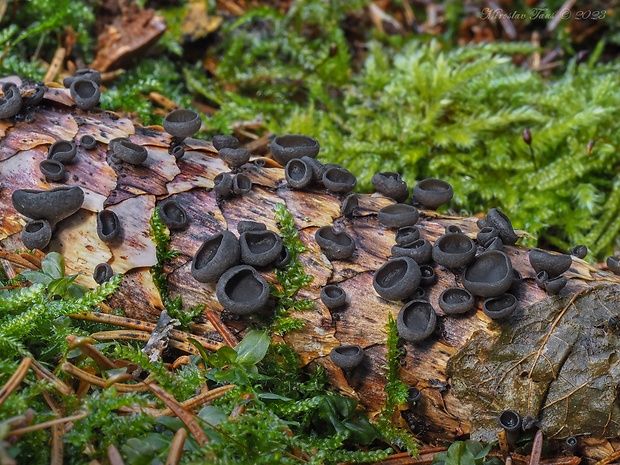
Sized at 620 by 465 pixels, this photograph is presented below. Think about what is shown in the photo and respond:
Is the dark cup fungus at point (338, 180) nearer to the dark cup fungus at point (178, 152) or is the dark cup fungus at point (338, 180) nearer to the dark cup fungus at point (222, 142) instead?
the dark cup fungus at point (222, 142)

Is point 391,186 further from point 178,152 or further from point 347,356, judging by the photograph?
point 178,152

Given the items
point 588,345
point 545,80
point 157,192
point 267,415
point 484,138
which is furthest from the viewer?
point 545,80

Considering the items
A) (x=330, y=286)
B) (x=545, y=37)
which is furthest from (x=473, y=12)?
(x=330, y=286)

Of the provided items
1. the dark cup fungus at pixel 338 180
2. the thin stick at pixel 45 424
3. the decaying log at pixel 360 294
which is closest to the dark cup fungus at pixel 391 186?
the decaying log at pixel 360 294

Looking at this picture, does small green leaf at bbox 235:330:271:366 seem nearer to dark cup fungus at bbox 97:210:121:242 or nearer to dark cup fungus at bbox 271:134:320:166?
dark cup fungus at bbox 97:210:121:242

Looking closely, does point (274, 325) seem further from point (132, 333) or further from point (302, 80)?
point (302, 80)

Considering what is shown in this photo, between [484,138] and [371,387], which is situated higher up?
[484,138]

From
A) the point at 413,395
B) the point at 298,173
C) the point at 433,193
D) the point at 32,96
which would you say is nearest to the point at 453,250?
the point at 433,193
